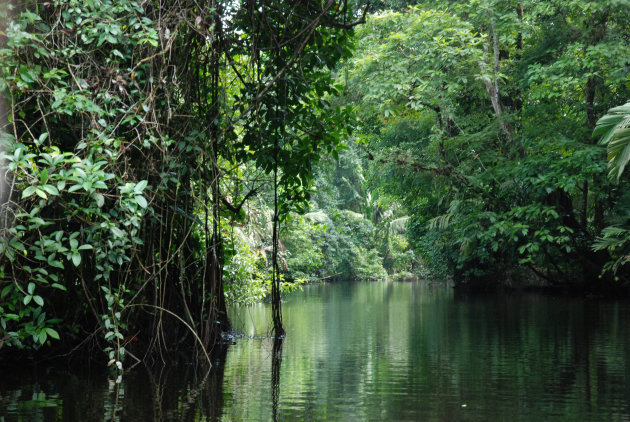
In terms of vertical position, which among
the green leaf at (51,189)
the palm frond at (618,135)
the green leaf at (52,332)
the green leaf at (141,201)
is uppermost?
the palm frond at (618,135)

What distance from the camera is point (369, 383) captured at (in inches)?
202

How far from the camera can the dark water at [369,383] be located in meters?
4.02

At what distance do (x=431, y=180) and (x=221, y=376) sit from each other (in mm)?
14121

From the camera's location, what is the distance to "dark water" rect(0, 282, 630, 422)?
4.02 metres

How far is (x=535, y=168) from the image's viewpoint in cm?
1548

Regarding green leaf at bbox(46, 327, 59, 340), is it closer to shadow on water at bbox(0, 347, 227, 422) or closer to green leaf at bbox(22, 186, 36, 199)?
shadow on water at bbox(0, 347, 227, 422)

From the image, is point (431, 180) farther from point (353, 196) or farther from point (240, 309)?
point (353, 196)

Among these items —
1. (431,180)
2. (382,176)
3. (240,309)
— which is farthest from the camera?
(382,176)

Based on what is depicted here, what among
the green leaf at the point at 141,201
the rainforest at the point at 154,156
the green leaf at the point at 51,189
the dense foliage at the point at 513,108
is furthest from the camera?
the dense foliage at the point at 513,108

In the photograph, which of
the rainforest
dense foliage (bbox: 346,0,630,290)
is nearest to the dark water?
the rainforest

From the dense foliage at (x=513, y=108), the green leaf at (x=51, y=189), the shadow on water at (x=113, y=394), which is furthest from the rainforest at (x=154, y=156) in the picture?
the dense foliage at (x=513, y=108)

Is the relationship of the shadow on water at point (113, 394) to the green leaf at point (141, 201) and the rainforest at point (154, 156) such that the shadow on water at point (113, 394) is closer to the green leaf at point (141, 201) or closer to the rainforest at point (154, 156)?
the rainforest at point (154, 156)

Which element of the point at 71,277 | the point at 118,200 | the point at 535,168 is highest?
the point at 535,168

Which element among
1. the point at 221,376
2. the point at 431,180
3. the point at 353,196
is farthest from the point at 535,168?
the point at 353,196
